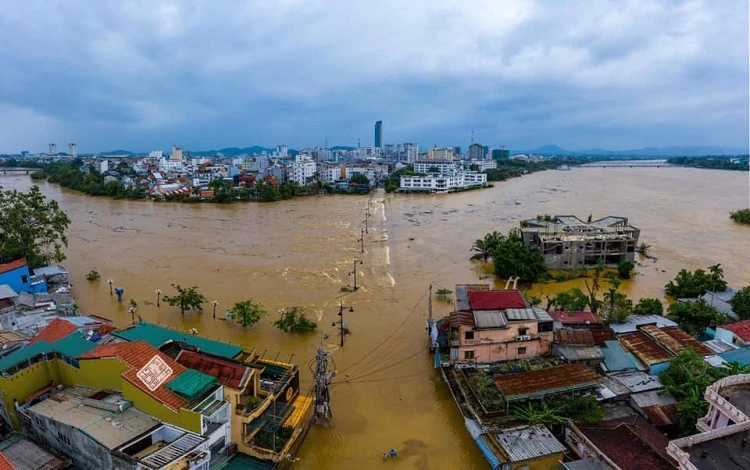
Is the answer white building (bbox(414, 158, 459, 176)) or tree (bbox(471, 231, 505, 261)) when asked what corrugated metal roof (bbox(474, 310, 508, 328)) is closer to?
tree (bbox(471, 231, 505, 261))

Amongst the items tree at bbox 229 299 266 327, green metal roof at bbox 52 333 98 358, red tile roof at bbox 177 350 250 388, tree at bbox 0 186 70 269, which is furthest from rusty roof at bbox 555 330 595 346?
tree at bbox 0 186 70 269

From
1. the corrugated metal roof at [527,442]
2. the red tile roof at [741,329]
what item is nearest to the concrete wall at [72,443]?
the corrugated metal roof at [527,442]

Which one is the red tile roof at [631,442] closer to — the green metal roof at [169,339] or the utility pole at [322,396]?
the utility pole at [322,396]

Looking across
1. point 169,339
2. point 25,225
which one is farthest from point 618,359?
point 25,225

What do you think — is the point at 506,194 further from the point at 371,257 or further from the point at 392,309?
the point at 392,309

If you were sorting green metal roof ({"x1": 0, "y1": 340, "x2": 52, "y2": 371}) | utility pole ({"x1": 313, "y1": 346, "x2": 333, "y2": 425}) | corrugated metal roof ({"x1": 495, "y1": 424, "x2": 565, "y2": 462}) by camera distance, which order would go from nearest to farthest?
corrugated metal roof ({"x1": 495, "y1": 424, "x2": 565, "y2": 462}), green metal roof ({"x1": 0, "y1": 340, "x2": 52, "y2": 371}), utility pole ({"x1": 313, "y1": 346, "x2": 333, "y2": 425})

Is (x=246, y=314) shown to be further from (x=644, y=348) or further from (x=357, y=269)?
(x=644, y=348)
